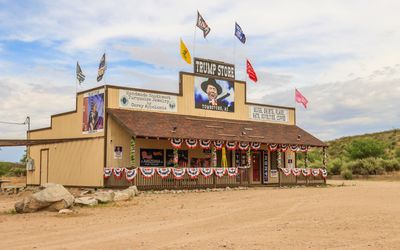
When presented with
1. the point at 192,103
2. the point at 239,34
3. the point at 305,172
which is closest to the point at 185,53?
the point at 192,103

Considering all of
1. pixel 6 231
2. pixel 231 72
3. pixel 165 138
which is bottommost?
pixel 6 231

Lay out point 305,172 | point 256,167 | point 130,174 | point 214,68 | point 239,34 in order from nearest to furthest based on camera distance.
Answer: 1. point 130,174
2. point 214,68
3. point 305,172
4. point 256,167
5. point 239,34

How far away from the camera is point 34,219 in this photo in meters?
15.3

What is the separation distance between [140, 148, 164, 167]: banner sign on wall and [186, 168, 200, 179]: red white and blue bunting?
1876 millimetres

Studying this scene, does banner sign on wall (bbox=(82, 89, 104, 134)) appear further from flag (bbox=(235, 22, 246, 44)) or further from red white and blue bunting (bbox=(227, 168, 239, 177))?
flag (bbox=(235, 22, 246, 44))

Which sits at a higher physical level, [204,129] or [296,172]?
[204,129]

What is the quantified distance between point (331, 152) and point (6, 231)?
2553 inches

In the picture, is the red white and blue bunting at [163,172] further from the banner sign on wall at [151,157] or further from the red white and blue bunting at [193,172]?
the banner sign on wall at [151,157]

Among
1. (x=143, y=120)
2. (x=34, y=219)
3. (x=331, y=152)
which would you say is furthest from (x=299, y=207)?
(x=331, y=152)

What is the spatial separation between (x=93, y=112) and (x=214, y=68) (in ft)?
24.6

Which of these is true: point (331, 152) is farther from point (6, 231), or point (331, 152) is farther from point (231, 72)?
point (6, 231)

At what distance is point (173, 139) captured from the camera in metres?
25.3

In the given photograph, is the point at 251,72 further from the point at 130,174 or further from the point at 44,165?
the point at 44,165

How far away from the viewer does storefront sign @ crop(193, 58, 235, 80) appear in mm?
29641
